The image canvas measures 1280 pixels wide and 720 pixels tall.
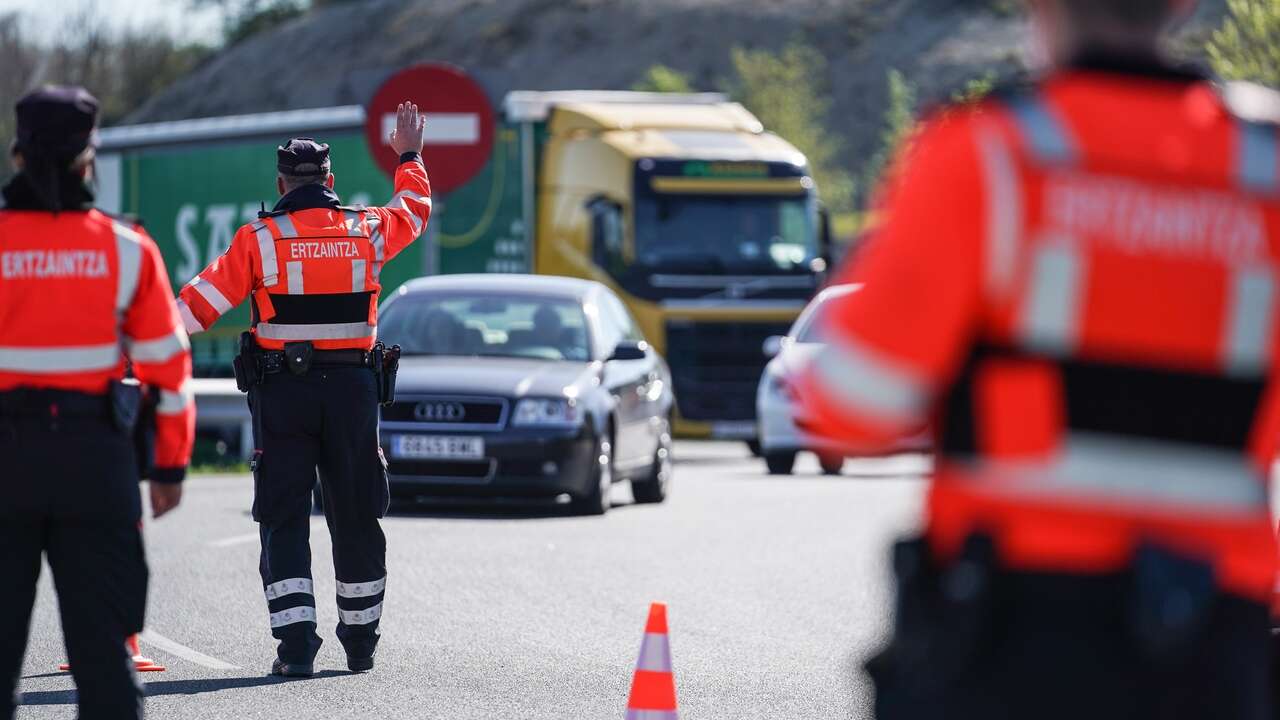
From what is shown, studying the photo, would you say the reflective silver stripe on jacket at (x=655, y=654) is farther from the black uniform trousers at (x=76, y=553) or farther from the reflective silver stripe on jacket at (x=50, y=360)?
the reflective silver stripe on jacket at (x=50, y=360)

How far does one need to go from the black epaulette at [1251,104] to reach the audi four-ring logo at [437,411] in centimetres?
1184

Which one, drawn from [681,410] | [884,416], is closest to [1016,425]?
[884,416]

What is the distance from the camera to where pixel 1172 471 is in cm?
338

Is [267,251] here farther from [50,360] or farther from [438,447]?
[438,447]

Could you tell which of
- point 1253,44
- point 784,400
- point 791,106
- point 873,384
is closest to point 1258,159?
point 873,384

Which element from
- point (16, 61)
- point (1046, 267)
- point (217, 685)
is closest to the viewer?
point (1046, 267)

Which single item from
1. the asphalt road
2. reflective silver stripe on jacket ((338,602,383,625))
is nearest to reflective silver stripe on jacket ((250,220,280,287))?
reflective silver stripe on jacket ((338,602,383,625))

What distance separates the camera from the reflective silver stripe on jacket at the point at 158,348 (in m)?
5.67

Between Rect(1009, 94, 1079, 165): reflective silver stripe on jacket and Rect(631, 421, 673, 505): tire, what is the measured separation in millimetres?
13997

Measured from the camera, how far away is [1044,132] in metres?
3.40

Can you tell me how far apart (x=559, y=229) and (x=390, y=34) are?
8205 centimetres

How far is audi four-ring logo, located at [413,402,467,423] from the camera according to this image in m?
15.4

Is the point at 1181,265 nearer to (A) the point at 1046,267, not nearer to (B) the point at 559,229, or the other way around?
(A) the point at 1046,267

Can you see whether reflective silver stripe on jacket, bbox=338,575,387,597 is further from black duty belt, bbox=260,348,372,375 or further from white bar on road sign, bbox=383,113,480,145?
white bar on road sign, bbox=383,113,480,145
